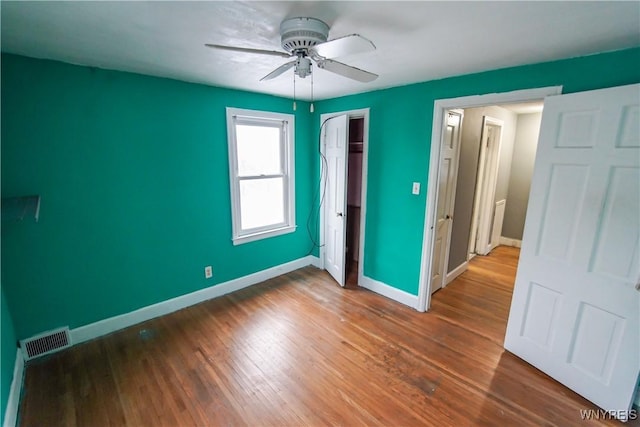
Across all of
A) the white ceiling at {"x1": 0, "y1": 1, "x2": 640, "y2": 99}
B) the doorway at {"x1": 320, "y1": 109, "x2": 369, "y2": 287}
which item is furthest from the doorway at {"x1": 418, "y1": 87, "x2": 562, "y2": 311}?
the doorway at {"x1": 320, "y1": 109, "x2": 369, "y2": 287}

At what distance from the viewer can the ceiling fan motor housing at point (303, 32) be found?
54.4 inches

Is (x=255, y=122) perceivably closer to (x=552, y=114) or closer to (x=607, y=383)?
(x=552, y=114)

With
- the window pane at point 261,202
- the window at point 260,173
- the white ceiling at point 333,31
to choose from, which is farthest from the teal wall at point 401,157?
the window pane at point 261,202

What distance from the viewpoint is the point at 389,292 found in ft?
10.7

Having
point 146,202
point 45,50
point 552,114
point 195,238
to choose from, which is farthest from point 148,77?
point 552,114

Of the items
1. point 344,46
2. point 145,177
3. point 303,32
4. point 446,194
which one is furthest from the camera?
point 446,194

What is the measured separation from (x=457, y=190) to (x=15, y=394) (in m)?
4.24

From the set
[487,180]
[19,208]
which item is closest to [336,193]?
[487,180]

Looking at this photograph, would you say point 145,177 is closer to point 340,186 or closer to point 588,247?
point 340,186

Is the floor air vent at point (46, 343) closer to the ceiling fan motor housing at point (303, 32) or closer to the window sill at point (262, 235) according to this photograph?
the window sill at point (262, 235)

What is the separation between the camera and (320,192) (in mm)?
3936

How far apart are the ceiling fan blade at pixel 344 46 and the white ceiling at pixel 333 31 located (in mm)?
185

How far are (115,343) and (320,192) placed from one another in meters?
2.75

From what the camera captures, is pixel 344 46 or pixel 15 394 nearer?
pixel 344 46
